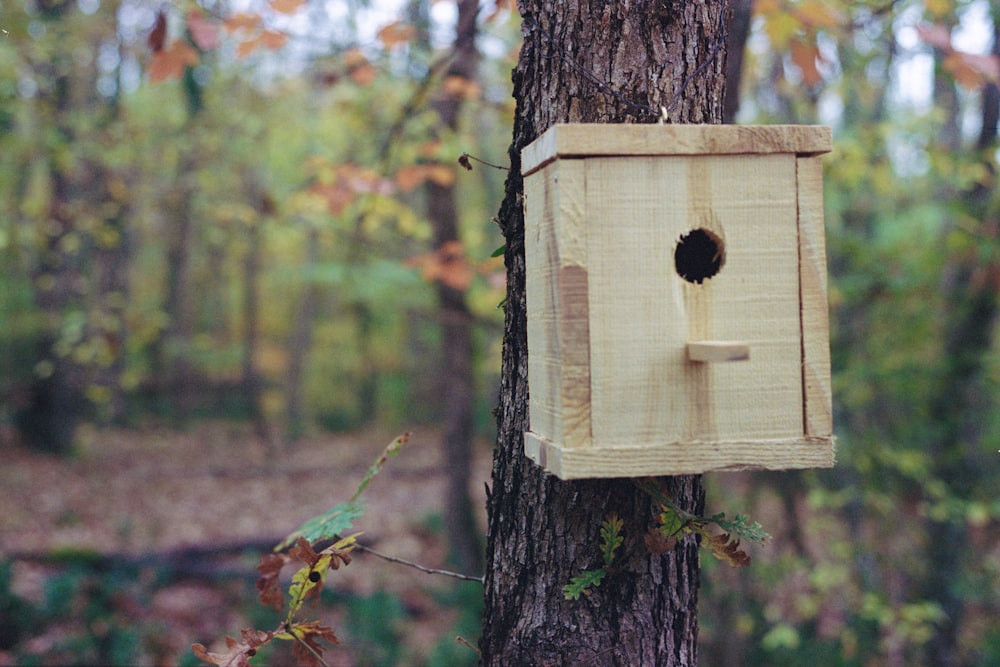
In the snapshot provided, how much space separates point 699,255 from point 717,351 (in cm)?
33

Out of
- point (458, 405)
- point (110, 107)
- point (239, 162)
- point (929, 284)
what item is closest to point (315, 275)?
point (239, 162)

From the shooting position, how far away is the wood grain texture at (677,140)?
149cm

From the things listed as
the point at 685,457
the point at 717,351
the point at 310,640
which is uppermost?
the point at 717,351

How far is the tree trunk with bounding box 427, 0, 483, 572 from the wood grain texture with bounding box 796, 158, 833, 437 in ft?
14.6

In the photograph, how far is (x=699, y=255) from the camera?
1.70 metres

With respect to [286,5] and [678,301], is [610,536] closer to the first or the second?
[678,301]

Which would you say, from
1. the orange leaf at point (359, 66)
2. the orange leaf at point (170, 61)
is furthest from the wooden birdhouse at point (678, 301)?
the orange leaf at point (359, 66)

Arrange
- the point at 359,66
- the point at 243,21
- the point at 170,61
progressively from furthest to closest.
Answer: the point at 359,66, the point at 243,21, the point at 170,61

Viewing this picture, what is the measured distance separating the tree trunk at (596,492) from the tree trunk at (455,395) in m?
4.20

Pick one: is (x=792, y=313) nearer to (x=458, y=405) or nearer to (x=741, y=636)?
(x=741, y=636)

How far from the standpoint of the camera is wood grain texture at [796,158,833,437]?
5.21ft

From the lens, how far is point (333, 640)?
1.89 metres

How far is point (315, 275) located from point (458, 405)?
22.9ft

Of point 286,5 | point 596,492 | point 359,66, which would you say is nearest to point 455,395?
point 359,66
